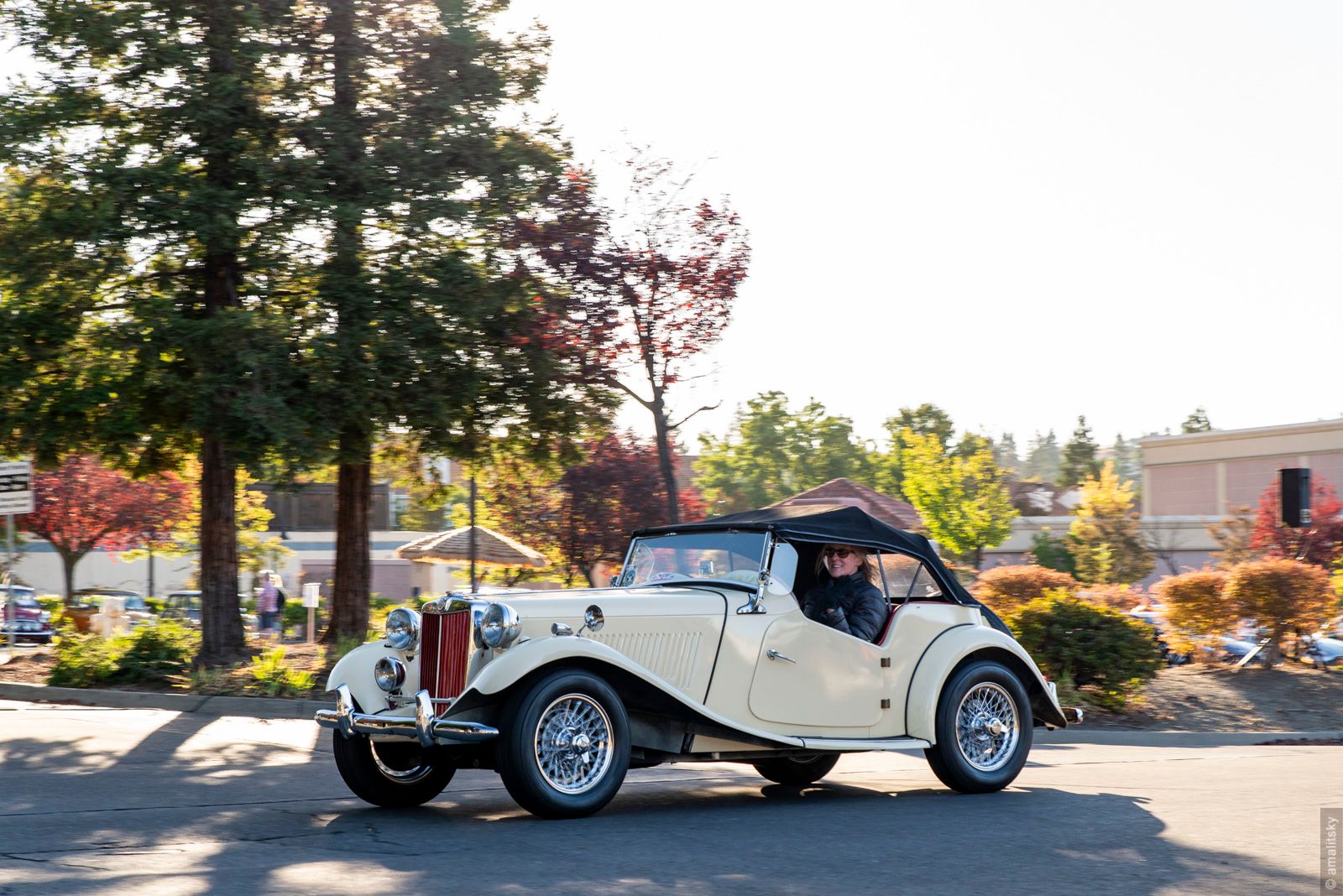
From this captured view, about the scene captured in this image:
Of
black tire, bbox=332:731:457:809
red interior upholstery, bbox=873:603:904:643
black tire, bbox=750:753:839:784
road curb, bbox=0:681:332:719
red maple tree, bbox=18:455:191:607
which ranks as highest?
red maple tree, bbox=18:455:191:607

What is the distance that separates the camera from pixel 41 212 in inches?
623

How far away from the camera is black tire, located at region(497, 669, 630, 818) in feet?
24.6

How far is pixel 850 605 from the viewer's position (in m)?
9.34

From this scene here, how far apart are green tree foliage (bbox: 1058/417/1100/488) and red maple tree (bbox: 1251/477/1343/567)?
82959 mm

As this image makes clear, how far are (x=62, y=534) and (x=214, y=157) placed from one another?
23.5 meters

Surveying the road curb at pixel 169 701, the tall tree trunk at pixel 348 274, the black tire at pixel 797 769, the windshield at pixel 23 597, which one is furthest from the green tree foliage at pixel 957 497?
the black tire at pixel 797 769

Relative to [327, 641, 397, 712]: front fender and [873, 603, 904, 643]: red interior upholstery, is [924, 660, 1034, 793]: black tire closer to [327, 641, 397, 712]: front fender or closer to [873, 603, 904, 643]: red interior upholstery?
[873, 603, 904, 643]: red interior upholstery

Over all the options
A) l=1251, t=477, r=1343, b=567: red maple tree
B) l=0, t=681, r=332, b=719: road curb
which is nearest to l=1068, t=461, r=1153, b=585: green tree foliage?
l=1251, t=477, r=1343, b=567: red maple tree

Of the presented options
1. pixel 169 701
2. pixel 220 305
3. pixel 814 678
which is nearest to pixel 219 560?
pixel 169 701

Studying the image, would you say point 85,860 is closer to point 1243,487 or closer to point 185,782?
point 185,782

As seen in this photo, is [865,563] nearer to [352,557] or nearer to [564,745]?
[564,745]

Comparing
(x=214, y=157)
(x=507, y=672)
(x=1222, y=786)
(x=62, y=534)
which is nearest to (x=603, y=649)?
(x=507, y=672)

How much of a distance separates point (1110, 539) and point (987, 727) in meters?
45.9

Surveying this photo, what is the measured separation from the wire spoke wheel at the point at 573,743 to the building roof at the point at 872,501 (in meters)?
35.3
